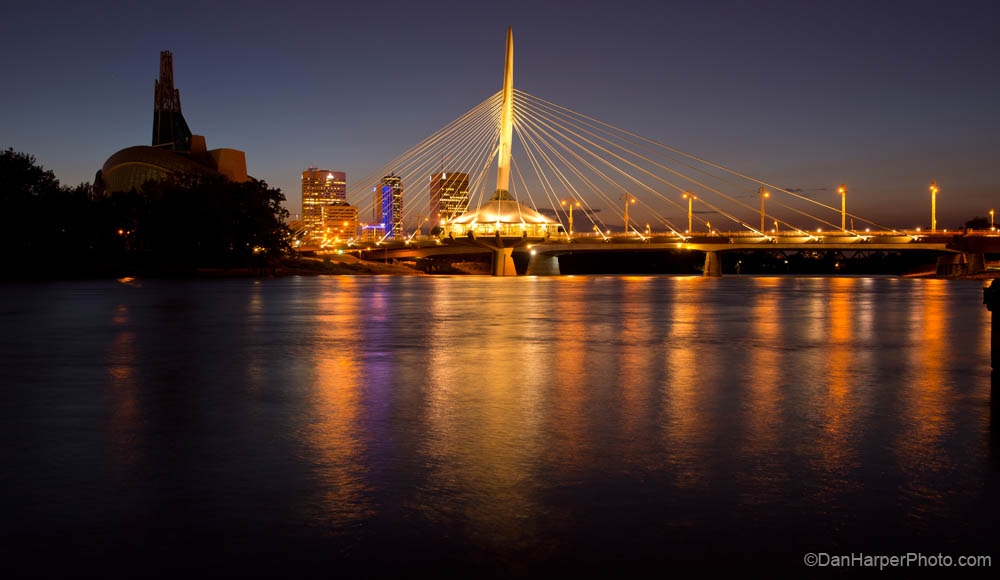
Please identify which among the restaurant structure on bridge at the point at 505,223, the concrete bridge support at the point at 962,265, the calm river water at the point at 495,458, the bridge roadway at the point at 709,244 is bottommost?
the calm river water at the point at 495,458

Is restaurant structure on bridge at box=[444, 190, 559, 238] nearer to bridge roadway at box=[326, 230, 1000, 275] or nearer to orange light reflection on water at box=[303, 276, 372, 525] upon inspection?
bridge roadway at box=[326, 230, 1000, 275]

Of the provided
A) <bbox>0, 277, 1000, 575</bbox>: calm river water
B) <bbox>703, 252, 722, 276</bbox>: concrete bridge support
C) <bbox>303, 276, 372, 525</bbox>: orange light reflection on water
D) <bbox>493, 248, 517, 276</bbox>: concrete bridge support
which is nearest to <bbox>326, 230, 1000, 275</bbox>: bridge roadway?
<bbox>703, 252, 722, 276</bbox>: concrete bridge support

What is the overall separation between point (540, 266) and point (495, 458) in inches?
4811

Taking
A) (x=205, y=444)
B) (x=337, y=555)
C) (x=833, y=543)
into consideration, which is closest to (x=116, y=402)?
(x=205, y=444)

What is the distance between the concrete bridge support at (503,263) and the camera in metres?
121

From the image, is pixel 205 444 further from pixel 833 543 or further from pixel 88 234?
pixel 88 234

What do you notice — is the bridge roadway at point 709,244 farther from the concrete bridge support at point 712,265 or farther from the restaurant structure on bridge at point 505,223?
the restaurant structure on bridge at point 505,223

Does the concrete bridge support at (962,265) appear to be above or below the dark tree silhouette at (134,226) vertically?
below

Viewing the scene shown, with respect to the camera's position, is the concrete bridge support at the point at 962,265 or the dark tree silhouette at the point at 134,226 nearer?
the dark tree silhouette at the point at 134,226

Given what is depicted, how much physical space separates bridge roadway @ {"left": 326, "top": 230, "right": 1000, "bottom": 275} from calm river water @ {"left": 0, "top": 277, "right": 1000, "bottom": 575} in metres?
92.7

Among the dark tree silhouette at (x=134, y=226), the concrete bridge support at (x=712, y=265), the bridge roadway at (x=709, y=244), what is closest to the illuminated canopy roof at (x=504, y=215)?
the bridge roadway at (x=709, y=244)

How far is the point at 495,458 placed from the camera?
24.5ft

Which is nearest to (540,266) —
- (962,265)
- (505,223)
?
(505,223)

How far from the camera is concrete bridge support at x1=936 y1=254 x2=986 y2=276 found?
342 ft
